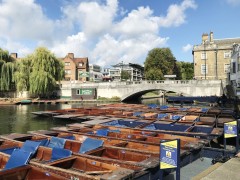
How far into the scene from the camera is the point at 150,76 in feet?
209

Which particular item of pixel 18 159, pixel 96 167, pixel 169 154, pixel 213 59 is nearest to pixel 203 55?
pixel 213 59

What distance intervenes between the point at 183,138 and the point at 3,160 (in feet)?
24.4

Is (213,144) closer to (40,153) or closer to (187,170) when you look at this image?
(187,170)

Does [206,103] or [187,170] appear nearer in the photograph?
[187,170]

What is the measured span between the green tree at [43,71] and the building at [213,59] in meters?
29.2

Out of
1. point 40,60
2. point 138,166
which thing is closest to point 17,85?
point 40,60

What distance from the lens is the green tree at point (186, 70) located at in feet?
282

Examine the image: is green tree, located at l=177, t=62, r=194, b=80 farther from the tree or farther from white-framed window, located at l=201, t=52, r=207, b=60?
white-framed window, located at l=201, t=52, r=207, b=60

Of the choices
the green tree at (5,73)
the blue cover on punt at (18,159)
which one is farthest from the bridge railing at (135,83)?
the blue cover on punt at (18,159)

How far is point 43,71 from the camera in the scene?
50562mm

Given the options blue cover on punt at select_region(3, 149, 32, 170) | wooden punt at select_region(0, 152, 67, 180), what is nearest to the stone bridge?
blue cover on punt at select_region(3, 149, 32, 170)

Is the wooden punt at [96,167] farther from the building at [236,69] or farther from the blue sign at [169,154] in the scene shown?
the building at [236,69]

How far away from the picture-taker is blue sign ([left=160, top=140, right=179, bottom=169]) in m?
5.38

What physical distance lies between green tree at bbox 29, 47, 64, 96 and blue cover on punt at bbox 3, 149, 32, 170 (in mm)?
42826
